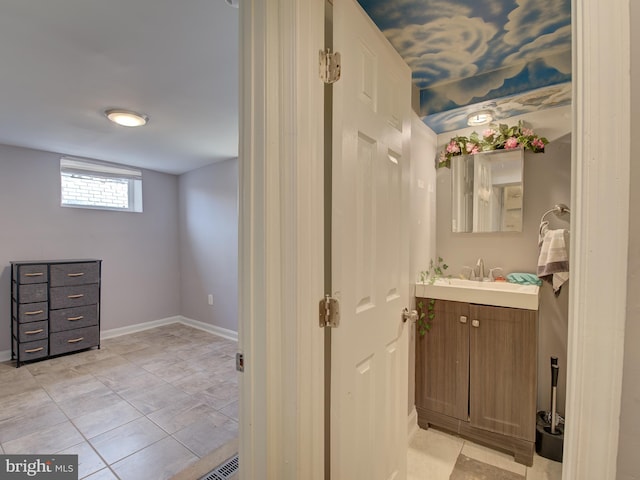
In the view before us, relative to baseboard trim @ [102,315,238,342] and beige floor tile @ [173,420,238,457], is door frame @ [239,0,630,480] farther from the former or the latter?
baseboard trim @ [102,315,238,342]

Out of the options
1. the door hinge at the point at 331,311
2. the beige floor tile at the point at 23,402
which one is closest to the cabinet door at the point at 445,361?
the door hinge at the point at 331,311

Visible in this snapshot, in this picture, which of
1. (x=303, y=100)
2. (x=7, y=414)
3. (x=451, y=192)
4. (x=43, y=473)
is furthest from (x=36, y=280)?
(x=451, y=192)

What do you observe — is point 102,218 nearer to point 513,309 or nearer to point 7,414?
point 7,414

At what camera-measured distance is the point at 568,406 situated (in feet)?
1.59

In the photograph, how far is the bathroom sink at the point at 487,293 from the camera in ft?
5.88

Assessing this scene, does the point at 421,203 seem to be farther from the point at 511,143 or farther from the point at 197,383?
the point at 197,383

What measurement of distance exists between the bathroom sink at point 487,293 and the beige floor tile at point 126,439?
2.00 m

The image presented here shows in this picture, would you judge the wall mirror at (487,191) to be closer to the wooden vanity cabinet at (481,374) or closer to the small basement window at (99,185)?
the wooden vanity cabinet at (481,374)

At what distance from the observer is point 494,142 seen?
2252mm

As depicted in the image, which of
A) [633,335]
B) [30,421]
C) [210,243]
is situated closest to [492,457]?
[633,335]

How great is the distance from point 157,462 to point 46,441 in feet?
2.58

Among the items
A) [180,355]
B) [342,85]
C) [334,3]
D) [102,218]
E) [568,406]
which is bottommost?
[180,355]

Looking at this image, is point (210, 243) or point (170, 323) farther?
point (170, 323)

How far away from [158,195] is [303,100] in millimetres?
4207
